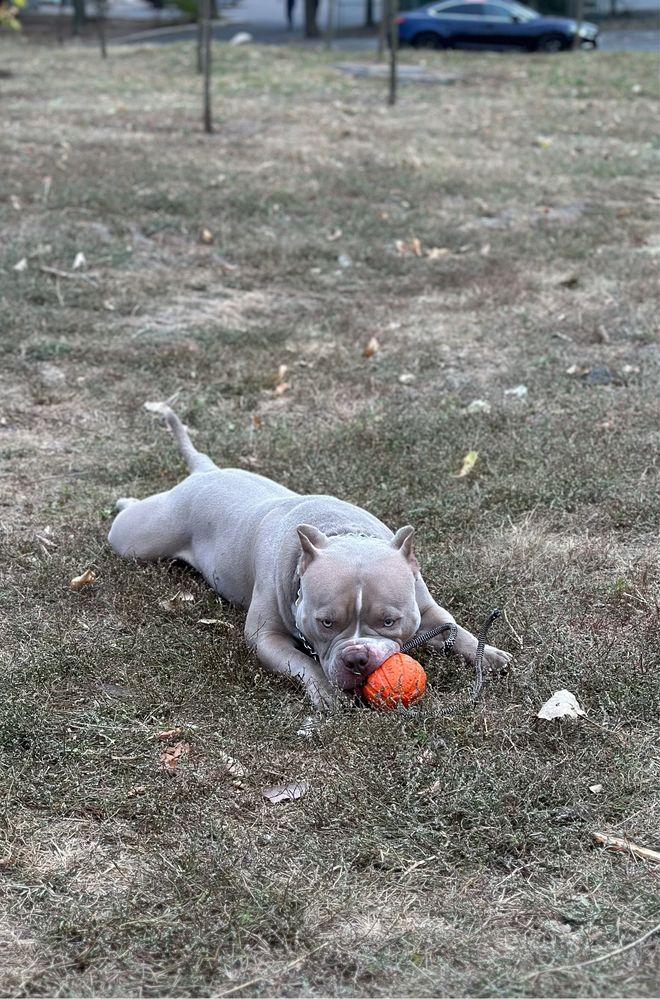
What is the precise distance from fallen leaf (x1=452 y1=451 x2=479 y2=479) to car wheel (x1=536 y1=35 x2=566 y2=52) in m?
24.1

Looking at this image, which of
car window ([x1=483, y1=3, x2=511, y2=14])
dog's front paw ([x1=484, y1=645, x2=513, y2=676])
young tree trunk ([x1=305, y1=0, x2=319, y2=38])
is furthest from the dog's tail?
young tree trunk ([x1=305, y1=0, x2=319, y2=38])

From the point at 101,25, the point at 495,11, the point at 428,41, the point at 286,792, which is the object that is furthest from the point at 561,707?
the point at 495,11

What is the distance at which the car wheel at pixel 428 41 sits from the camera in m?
27.8

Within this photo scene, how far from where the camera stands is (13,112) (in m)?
16.2

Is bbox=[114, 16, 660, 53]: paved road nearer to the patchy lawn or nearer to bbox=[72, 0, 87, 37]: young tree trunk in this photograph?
bbox=[72, 0, 87, 37]: young tree trunk

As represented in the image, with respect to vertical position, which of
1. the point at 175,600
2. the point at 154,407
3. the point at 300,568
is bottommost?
the point at 154,407

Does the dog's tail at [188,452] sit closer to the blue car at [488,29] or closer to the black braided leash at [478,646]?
the black braided leash at [478,646]

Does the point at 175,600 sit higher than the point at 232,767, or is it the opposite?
the point at 232,767

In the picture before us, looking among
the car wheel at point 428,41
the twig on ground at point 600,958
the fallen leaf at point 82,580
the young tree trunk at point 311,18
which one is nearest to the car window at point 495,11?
the car wheel at point 428,41

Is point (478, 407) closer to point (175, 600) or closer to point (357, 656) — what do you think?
point (175, 600)

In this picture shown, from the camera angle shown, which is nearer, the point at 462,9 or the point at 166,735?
the point at 166,735

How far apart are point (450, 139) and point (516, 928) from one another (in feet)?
43.0

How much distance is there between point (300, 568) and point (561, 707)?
3.15 ft

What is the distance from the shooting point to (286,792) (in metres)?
3.44
